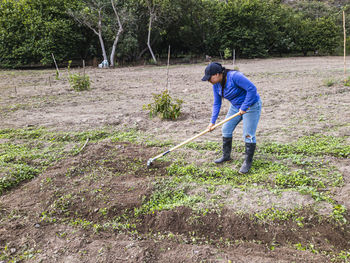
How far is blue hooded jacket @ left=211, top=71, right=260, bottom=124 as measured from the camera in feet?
11.6

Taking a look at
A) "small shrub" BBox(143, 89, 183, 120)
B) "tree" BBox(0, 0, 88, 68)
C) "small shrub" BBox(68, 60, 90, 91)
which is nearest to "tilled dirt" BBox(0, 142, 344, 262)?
"small shrub" BBox(143, 89, 183, 120)

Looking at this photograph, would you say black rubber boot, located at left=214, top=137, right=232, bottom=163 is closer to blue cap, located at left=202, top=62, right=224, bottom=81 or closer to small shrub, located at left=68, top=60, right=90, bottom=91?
blue cap, located at left=202, top=62, right=224, bottom=81

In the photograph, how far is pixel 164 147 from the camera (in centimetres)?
500

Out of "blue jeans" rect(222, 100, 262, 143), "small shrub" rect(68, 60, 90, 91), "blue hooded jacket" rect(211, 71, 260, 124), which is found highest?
"small shrub" rect(68, 60, 90, 91)

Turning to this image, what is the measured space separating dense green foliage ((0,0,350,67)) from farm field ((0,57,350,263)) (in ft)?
49.6

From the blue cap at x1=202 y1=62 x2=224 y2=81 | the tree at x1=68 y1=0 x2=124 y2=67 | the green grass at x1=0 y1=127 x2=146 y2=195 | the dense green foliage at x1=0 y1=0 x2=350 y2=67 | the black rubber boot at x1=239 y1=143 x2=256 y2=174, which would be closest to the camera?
the blue cap at x1=202 y1=62 x2=224 y2=81

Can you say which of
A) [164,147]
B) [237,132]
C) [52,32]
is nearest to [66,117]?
[164,147]

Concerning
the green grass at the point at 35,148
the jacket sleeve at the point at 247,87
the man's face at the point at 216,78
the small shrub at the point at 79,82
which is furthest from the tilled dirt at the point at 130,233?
the small shrub at the point at 79,82

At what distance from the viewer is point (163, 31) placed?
2134 centimetres

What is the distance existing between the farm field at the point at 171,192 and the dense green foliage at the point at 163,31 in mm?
15112

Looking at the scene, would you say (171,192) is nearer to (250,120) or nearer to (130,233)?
(130,233)

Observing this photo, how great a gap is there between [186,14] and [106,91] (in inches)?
634

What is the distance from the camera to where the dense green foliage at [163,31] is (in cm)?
1889

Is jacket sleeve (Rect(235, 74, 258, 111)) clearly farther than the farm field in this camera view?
Yes
